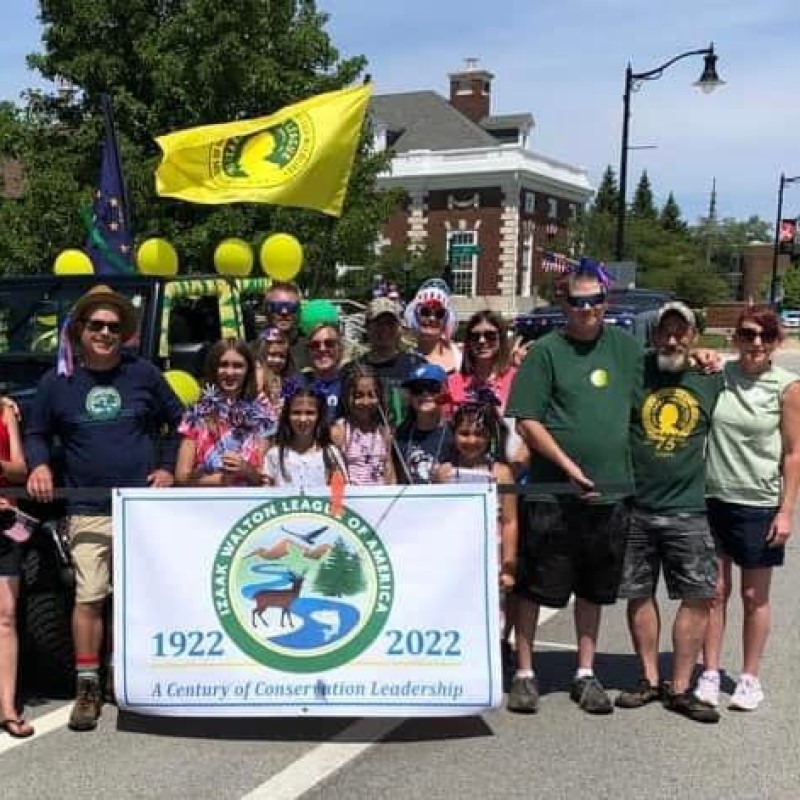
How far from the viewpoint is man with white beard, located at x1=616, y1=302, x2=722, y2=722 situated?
4367 mm

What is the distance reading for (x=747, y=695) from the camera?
4520 mm

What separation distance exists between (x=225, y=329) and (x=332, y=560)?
2749 millimetres

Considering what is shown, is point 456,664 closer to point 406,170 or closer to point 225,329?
point 225,329

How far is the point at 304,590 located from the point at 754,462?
2.01 meters

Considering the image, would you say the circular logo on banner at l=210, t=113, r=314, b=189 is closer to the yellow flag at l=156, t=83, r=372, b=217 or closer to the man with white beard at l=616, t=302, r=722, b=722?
the yellow flag at l=156, t=83, r=372, b=217

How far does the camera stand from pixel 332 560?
414 centimetres

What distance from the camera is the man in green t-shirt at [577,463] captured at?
431cm

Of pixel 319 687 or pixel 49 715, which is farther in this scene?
pixel 49 715

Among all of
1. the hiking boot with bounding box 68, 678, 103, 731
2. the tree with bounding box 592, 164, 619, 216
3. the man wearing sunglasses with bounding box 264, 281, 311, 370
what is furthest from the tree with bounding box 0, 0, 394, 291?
the tree with bounding box 592, 164, 619, 216

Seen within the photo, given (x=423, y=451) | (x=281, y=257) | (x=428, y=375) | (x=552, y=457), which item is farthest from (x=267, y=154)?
(x=552, y=457)

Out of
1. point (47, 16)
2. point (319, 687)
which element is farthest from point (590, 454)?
point (47, 16)

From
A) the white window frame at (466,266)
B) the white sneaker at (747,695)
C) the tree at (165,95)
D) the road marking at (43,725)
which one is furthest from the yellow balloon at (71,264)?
the white window frame at (466,266)

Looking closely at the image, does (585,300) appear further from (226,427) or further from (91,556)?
(91,556)

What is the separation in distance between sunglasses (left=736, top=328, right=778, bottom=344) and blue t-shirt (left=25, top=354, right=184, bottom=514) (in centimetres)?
259
